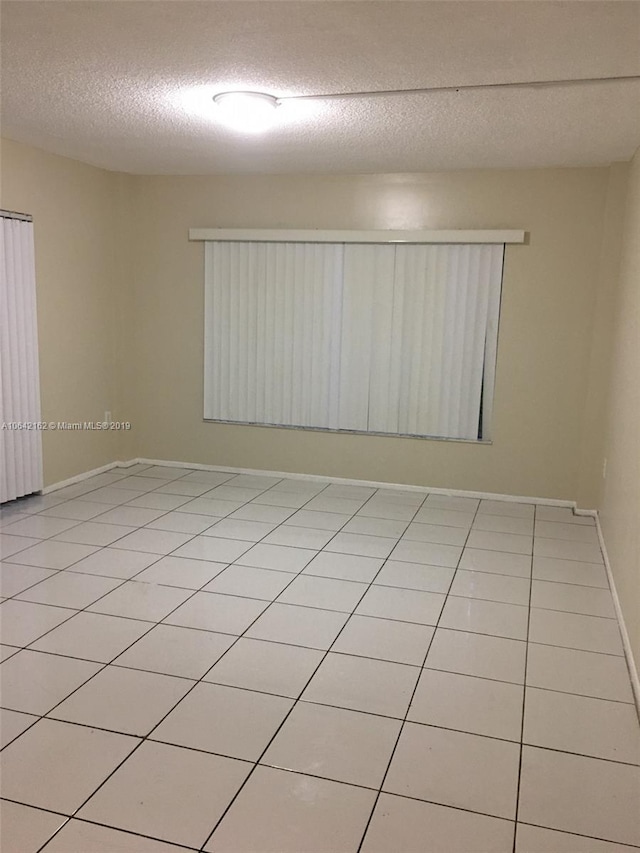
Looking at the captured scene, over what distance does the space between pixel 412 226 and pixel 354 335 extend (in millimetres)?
875

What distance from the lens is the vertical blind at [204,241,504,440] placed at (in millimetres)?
4953

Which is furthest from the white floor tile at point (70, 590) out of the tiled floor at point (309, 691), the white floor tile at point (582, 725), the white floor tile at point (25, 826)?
the white floor tile at point (582, 725)

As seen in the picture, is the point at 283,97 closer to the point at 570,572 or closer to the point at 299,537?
the point at 299,537

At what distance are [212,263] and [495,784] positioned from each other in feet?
14.1

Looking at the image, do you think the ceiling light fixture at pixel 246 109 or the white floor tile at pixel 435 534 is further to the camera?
the white floor tile at pixel 435 534

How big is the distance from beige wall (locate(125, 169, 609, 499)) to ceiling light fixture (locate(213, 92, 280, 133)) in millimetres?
1533

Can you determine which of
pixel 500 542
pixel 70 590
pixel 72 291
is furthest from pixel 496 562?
pixel 72 291

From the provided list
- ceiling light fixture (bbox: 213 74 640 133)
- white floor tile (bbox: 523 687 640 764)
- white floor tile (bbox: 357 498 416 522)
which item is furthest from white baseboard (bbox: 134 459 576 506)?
ceiling light fixture (bbox: 213 74 640 133)

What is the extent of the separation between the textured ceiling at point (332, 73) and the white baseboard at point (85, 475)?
2.30m

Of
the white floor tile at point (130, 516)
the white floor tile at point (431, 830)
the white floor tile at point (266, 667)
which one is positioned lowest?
the white floor tile at point (431, 830)

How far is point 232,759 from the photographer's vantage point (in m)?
2.16

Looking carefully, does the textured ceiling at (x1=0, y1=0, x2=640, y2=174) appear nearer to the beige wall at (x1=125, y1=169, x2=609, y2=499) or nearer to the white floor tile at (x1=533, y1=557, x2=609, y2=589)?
the beige wall at (x1=125, y1=169, x2=609, y2=499)

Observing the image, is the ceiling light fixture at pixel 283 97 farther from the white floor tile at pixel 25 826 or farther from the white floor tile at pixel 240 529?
the white floor tile at pixel 25 826

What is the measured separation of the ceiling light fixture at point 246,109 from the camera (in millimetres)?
3127
